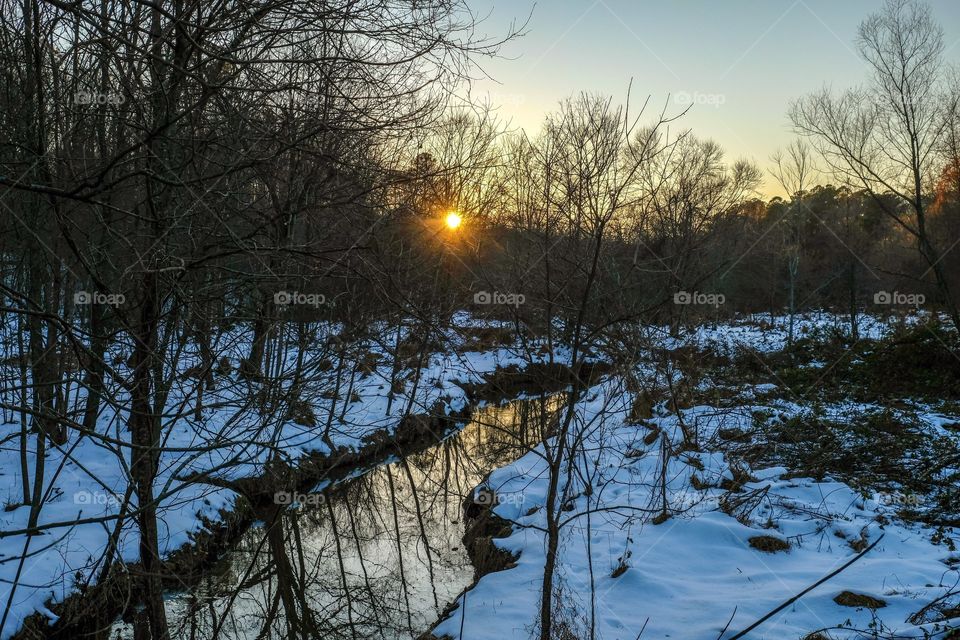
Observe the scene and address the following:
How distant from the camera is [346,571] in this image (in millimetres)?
7195

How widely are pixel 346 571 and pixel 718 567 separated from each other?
410cm

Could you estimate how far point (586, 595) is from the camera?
5.44 meters

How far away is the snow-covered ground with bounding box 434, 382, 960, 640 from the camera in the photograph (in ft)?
14.4

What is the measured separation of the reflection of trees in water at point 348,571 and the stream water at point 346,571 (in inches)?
0.5

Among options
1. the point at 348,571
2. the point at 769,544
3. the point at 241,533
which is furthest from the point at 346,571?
the point at 769,544

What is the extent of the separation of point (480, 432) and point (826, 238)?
27.5 metres

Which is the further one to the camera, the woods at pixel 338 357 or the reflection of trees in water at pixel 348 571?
the reflection of trees in water at pixel 348 571

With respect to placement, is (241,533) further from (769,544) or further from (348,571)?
(769,544)

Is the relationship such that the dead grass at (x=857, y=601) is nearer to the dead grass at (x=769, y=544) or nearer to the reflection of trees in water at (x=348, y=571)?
the dead grass at (x=769, y=544)

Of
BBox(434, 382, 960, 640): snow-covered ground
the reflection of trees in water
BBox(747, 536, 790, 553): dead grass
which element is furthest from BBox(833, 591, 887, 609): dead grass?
the reflection of trees in water

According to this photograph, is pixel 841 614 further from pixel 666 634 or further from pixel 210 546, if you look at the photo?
pixel 210 546

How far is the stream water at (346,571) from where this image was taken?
591 cm

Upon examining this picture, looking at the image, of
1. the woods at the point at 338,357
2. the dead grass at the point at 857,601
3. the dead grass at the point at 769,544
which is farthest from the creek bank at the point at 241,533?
the dead grass at the point at 857,601

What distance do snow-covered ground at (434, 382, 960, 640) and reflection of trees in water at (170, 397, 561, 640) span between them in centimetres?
77
